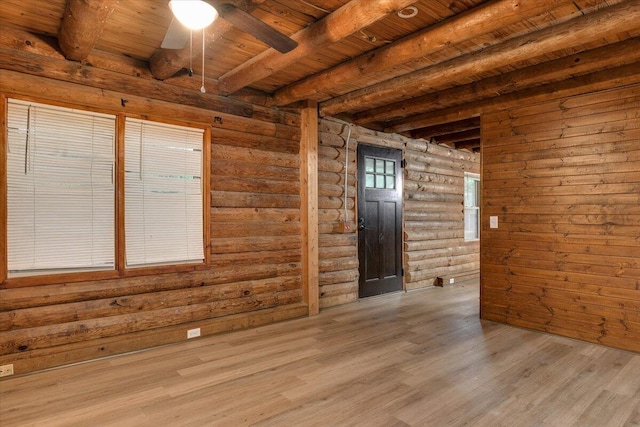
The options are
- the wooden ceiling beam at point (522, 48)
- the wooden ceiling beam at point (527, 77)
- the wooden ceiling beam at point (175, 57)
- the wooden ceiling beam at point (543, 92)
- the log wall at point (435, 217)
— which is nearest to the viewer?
the wooden ceiling beam at point (522, 48)

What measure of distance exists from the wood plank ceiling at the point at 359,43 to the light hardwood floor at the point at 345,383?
265 centimetres

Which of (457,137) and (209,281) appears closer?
(209,281)

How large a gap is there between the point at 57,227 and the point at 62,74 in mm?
1342

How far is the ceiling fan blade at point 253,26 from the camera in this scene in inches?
73.2

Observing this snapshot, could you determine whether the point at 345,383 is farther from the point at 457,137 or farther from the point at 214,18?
the point at 457,137

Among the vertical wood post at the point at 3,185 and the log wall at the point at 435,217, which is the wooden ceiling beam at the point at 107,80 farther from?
the log wall at the point at 435,217

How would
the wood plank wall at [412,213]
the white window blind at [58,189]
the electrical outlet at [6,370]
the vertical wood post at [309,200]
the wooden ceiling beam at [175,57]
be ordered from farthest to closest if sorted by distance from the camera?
the wood plank wall at [412,213], the vertical wood post at [309,200], the white window blind at [58,189], the electrical outlet at [6,370], the wooden ceiling beam at [175,57]

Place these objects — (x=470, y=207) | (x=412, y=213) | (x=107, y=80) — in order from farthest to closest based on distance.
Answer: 1. (x=470, y=207)
2. (x=412, y=213)
3. (x=107, y=80)

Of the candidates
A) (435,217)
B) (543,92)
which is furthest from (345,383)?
(435,217)

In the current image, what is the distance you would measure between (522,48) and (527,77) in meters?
0.88

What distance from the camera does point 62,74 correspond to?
318cm

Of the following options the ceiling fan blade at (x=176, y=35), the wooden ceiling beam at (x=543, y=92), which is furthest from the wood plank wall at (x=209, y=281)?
the wooden ceiling beam at (x=543, y=92)

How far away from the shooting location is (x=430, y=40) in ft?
9.43

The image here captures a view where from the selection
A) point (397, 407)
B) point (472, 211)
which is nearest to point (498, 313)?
point (397, 407)
